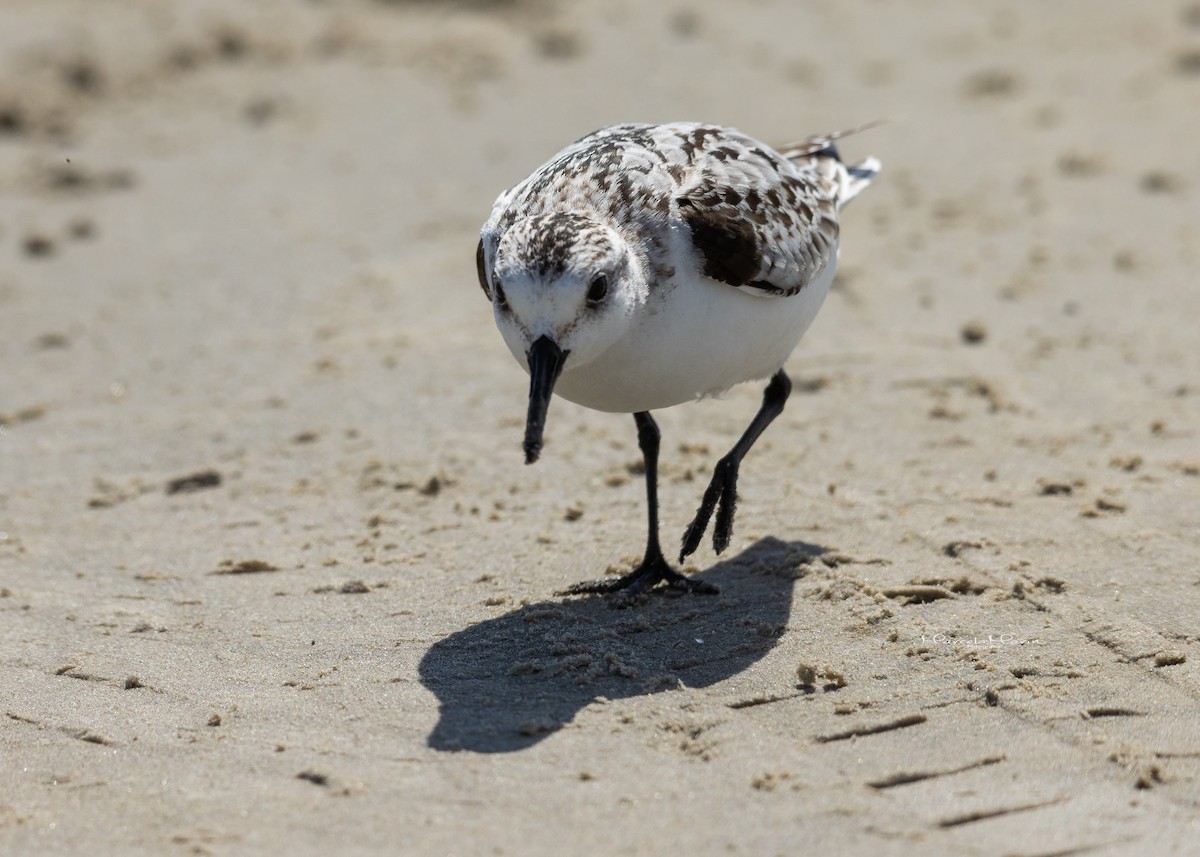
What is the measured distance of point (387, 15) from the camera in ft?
41.5

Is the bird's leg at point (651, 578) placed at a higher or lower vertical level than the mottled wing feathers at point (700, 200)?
lower

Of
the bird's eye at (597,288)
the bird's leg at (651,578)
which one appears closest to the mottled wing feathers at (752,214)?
the bird's eye at (597,288)

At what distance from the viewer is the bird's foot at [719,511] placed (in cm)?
532

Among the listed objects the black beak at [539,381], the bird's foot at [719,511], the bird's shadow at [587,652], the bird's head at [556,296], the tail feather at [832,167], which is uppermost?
the tail feather at [832,167]

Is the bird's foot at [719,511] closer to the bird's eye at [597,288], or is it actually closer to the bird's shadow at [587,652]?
the bird's shadow at [587,652]

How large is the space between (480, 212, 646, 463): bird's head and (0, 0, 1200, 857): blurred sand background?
98cm

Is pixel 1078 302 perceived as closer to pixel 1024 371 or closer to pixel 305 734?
pixel 1024 371

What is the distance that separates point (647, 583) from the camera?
5.35m

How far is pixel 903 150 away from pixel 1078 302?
2.70 metres

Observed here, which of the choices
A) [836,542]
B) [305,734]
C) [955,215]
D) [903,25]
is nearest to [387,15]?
[903,25]

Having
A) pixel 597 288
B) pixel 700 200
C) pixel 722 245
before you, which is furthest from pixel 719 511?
pixel 597 288

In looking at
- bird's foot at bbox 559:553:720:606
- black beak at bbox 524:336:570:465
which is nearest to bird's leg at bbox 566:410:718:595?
bird's foot at bbox 559:553:720:606

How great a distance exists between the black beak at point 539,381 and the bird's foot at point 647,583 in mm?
1059

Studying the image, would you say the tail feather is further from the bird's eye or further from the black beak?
the black beak
